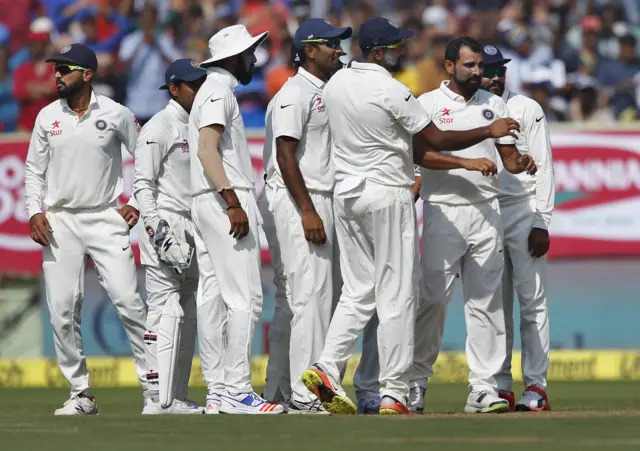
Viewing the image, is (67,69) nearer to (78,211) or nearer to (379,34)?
(78,211)

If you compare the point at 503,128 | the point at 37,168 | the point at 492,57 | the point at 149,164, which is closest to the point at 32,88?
the point at 37,168

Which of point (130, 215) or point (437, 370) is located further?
point (437, 370)

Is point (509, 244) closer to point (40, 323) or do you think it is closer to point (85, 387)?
point (85, 387)

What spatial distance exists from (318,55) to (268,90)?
710 centimetres

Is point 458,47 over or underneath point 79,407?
over

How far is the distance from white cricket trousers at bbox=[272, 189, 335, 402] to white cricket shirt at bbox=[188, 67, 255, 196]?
1.16 ft

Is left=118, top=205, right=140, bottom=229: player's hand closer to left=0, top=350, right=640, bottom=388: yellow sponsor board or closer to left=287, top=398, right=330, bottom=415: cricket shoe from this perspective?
left=287, top=398, right=330, bottom=415: cricket shoe

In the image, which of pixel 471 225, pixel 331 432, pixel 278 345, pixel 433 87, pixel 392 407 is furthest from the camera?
pixel 433 87

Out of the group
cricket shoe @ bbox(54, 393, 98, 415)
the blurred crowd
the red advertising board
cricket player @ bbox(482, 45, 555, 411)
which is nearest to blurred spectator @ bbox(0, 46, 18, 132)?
the blurred crowd

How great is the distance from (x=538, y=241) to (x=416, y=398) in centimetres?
129

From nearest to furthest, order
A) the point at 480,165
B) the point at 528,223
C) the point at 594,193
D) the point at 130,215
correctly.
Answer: the point at 480,165
the point at 528,223
the point at 130,215
the point at 594,193

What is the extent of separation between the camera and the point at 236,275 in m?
8.34

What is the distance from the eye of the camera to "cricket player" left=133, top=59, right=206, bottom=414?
913 cm

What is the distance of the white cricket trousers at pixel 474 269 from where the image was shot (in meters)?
8.67
